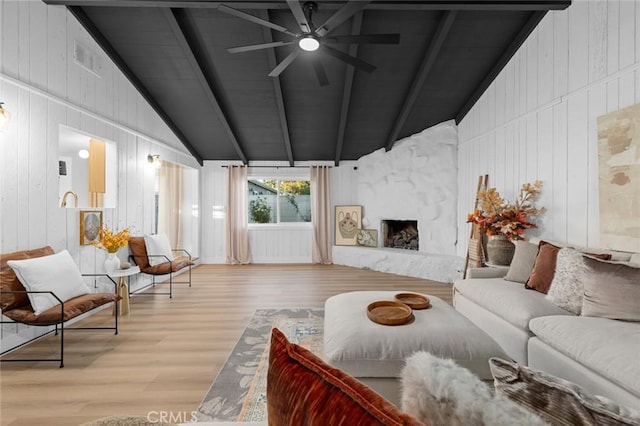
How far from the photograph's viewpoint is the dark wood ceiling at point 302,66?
346 cm

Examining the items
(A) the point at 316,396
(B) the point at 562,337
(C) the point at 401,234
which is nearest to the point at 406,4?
(B) the point at 562,337

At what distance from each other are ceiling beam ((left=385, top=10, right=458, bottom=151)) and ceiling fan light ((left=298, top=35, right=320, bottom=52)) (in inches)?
63.7

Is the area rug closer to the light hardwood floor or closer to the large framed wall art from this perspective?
the light hardwood floor

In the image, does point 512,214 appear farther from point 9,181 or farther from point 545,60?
point 9,181

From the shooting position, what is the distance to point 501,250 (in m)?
3.53

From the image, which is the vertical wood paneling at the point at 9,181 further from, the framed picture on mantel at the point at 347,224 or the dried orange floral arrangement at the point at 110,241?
the framed picture on mantel at the point at 347,224

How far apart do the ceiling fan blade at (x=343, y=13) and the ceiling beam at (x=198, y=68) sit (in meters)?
1.85

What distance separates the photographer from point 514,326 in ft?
7.40

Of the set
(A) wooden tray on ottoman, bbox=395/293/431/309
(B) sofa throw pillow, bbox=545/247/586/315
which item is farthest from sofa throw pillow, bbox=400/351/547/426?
(B) sofa throw pillow, bbox=545/247/586/315

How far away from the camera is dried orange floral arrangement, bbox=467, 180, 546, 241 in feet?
11.2

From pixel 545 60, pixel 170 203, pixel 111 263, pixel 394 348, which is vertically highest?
pixel 545 60

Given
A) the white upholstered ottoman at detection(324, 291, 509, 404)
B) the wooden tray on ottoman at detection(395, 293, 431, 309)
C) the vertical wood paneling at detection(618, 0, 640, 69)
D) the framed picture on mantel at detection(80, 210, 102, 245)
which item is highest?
the vertical wood paneling at detection(618, 0, 640, 69)

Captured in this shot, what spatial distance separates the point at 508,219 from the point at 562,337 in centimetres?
197

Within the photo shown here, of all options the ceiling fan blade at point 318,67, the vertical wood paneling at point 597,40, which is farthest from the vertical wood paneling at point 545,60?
the ceiling fan blade at point 318,67
